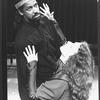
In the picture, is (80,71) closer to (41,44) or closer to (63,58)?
(63,58)

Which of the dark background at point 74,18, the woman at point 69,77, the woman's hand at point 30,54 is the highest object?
the dark background at point 74,18

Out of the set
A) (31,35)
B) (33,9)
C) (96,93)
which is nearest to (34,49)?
(31,35)

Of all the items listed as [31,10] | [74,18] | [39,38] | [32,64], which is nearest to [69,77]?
[32,64]

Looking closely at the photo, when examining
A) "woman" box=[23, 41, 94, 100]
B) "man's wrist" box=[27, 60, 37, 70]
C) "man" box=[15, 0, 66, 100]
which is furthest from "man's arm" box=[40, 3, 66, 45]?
"man's wrist" box=[27, 60, 37, 70]

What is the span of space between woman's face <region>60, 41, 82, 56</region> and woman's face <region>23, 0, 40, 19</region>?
55cm

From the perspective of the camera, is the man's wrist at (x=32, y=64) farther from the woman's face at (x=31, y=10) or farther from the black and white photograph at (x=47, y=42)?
the woman's face at (x=31, y=10)

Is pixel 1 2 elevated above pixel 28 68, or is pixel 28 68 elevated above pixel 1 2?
pixel 1 2

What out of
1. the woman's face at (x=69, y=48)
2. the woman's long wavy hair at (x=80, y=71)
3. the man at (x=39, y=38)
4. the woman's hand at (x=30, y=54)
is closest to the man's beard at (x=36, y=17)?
the man at (x=39, y=38)

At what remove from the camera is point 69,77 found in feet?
15.2

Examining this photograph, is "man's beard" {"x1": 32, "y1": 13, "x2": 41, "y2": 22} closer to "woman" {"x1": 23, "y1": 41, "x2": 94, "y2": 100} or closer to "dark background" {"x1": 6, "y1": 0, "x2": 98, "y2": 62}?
"dark background" {"x1": 6, "y1": 0, "x2": 98, "y2": 62}

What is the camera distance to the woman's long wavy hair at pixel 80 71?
460cm

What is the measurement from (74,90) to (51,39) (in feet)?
2.44

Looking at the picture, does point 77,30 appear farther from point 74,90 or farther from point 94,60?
point 74,90

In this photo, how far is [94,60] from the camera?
4.74m
